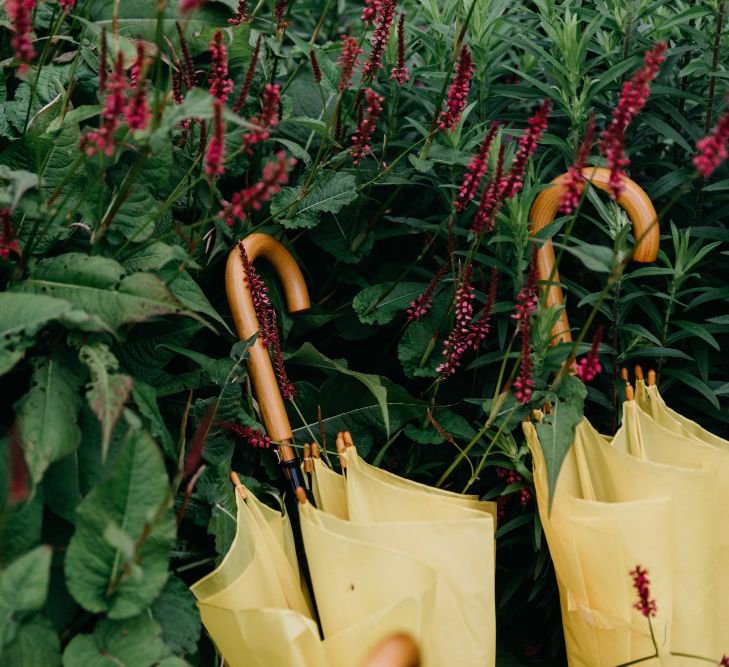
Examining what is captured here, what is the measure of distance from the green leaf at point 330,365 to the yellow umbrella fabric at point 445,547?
0.40 feet

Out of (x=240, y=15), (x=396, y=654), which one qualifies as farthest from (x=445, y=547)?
(x=240, y=15)

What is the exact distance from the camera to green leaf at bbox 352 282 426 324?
118 centimetres

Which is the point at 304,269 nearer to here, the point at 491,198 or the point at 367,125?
the point at 367,125

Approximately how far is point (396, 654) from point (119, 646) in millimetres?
278

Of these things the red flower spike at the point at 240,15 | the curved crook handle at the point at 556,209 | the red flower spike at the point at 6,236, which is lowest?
the red flower spike at the point at 6,236

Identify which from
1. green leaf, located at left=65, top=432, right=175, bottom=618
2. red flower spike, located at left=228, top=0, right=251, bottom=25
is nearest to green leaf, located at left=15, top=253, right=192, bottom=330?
green leaf, located at left=65, top=432, right=175, bottom=618

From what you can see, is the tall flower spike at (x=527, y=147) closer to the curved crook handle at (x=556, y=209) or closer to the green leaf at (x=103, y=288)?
the curved crook handle at (x=556, y=209)

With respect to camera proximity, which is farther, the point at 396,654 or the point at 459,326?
the point at 459,326

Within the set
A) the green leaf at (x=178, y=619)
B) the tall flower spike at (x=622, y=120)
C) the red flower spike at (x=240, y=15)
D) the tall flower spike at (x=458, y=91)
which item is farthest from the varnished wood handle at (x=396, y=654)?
the red flower spike at (x=240, y=15)

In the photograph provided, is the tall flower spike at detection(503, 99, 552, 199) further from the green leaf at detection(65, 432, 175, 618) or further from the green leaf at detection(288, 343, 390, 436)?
the green leaf at detection(65, 432, 175, 618)

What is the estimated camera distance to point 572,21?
43.7 inches

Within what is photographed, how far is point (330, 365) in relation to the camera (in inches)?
44.6

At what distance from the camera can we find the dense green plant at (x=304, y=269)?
2.68ft

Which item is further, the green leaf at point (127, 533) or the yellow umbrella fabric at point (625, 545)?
the yellow umbrella fabric at point (625, 545)
